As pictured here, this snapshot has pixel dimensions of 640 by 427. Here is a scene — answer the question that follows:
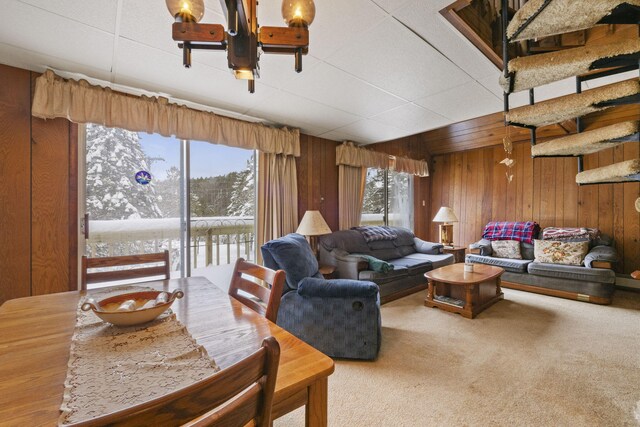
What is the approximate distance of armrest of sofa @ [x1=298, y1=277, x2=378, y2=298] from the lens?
2145 mm

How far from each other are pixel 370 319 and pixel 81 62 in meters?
2.98

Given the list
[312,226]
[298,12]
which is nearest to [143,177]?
[312,226]

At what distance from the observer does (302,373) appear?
2.59ft

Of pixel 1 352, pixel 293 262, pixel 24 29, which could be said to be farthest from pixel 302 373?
pixel 24 29

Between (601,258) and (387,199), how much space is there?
3.11m

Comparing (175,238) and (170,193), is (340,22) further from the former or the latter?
(175,238)

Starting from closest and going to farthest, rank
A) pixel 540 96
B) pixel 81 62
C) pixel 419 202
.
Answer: pixel 81 62 < pixel 540 96 < pixel 419 202

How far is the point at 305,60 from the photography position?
2094 millimetres

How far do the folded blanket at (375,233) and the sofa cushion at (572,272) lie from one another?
77.1 inches

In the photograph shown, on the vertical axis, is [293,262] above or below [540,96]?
below

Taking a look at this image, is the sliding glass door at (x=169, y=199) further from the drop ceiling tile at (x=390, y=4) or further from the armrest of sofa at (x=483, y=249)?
the armrest of sofa at (x=483, y=249)

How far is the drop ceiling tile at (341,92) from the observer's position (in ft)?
7.62

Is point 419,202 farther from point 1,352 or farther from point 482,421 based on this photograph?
point 1,352

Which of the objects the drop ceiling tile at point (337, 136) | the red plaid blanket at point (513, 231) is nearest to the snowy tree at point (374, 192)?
the drop ceiling tile at point (337, 136)
